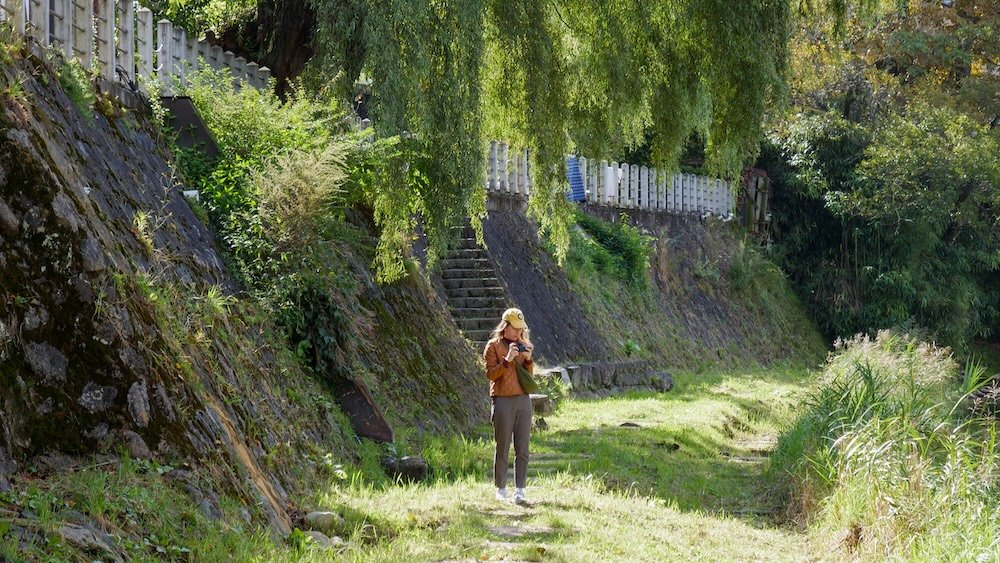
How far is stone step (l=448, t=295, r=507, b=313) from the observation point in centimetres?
2030

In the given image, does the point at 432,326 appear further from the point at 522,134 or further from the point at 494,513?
the point at 494,513

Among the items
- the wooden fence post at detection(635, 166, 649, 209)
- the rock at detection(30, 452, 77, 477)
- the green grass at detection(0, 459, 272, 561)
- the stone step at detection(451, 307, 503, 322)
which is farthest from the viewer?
the wooden fence post at detection(635, 166, 649, 209)

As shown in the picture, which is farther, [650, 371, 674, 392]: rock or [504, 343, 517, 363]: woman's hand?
[650, 371, 674, 392]: rock

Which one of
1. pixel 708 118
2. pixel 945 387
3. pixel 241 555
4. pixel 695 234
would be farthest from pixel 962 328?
pixel 241 555

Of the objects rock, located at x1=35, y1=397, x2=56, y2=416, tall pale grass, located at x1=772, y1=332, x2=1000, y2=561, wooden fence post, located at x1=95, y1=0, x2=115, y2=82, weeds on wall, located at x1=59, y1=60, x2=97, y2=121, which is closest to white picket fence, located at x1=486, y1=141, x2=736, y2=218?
wooden fence post, located at x1=95, y1=0, x2=115, y2=82

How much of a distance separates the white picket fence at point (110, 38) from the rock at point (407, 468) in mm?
4399

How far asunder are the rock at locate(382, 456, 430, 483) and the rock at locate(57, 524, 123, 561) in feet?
17.1

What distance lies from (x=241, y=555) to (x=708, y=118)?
9.50 metres

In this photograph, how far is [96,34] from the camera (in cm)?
1231

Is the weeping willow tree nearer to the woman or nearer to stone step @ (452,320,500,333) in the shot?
the woman

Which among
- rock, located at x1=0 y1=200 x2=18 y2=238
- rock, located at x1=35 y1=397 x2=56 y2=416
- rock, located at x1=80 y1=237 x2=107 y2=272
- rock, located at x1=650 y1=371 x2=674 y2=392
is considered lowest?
rock, located at x1=650 y1=371 x2=674 y2=392

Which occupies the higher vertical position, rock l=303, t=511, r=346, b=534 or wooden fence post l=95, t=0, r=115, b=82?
wooden fence post l=95, t=0, r=115, b=82

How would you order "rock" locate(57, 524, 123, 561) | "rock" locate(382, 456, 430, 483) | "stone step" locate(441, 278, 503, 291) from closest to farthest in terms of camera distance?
1. "rock" locate(57, 524, 123, 561)
2. "rock" locate(382, 456, 430, 483)
3. "stone step" locate(441, 278, 503, 291)

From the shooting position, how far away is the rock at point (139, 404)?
7.61 m
